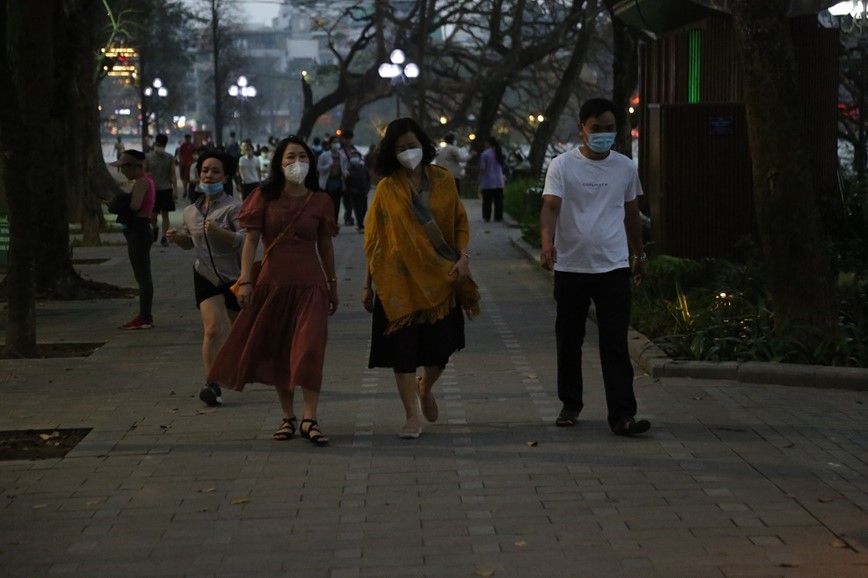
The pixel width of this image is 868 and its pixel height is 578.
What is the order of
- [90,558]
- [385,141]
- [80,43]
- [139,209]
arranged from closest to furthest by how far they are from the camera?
[90,558], [385,141], [139,209], [80,43]

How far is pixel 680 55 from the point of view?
56.4ft

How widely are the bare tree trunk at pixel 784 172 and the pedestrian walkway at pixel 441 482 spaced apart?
3.66 ft

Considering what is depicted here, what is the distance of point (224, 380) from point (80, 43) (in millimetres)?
11774

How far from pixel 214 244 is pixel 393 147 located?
178 centimetres

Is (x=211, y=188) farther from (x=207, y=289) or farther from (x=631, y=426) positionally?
(x=631, y=426)

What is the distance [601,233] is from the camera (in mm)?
8602

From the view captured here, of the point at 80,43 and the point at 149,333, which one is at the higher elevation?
the point at 80,43

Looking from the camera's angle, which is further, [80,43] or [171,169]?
[171,169]

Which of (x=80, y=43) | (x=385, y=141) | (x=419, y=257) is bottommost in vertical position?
(x=419, y=257)

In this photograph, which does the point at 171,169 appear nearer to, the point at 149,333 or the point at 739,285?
the point at 149,333

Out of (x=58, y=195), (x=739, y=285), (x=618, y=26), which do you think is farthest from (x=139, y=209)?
(x=618, y=26)

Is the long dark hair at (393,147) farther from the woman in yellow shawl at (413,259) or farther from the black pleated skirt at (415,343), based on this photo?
the black pleated skirt at (415,343)

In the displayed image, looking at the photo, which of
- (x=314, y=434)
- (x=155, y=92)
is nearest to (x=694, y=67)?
(x=314, y=434)

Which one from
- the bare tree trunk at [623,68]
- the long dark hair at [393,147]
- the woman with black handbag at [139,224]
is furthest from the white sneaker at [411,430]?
the bare tree trunk at [623,68]
